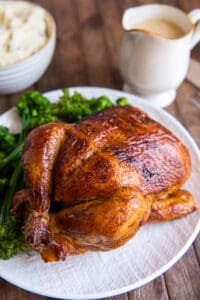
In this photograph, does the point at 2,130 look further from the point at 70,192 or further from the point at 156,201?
the point at 156,201

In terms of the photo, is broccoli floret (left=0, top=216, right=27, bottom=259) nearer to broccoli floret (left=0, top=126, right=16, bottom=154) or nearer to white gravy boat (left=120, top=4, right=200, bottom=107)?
broccoli floret (left=0, top=126, right=16, bottom=154)

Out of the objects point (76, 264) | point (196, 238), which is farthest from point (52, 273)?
point (196, 238)

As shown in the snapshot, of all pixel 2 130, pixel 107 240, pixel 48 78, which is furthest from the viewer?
pixel 48 78

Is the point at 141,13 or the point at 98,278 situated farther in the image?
the point at 141,13

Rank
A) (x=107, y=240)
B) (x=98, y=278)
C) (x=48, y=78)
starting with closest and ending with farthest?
(x=107, y=240), (x=98, y=278), (x=48, y=78)

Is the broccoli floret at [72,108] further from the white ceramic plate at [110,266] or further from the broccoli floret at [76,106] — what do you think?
the white ceramic plate at [110,266]

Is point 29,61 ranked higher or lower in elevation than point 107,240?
higher
